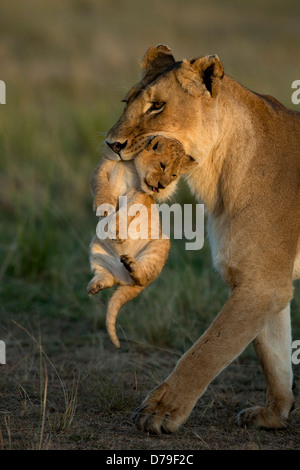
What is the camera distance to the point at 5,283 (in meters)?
6.47

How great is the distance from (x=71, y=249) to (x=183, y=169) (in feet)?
11.3

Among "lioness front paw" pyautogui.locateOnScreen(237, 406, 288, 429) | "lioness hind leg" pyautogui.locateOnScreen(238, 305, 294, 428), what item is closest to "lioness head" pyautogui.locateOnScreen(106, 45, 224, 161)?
"lioness hind leg" pyautogui.locateOnScreen(238, 305, 294, 428)

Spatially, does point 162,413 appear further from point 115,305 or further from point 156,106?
point 156,106

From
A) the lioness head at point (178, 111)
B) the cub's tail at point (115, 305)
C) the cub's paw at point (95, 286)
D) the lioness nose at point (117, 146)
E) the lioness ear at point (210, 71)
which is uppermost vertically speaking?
the lioness ear at point (210, 71)

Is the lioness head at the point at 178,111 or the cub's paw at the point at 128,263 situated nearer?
the cub's paw at the point at 128,263

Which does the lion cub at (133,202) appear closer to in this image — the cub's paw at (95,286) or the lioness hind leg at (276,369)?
the cub's paw at (95,286)

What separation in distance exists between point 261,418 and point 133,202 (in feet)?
4.08

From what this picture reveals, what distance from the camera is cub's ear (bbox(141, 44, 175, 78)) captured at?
4184 millimetres

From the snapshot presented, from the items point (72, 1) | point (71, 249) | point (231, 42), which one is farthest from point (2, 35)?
point (71, 249)

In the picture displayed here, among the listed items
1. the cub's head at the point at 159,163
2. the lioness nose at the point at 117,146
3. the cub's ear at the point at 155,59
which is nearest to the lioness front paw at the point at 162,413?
the cub's head at the point at 159,163

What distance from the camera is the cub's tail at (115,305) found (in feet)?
12.0

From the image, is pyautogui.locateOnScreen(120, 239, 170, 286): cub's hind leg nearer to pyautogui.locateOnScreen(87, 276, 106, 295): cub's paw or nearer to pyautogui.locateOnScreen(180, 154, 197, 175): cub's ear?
pyautogui.locateOnScreen(87, 276, 106, 295): cub's paw

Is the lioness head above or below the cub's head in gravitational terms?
above
